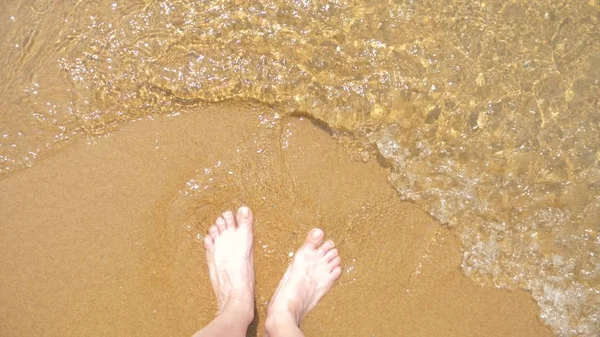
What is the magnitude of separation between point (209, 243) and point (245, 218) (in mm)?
234

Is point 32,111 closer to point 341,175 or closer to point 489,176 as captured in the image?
point 341,175

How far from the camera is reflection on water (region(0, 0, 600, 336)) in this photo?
2871 mm

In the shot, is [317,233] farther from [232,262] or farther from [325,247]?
[232,262]

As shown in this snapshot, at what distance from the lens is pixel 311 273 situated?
9.37 ft

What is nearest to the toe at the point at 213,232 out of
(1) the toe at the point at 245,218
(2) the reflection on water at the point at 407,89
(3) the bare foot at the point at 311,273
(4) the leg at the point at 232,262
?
(4) the leg at the point at 232,262

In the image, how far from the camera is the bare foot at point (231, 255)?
2797 millimetres

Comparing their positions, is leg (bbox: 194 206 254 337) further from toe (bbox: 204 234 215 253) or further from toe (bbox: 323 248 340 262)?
toe (bbox: 323 248 340 262)

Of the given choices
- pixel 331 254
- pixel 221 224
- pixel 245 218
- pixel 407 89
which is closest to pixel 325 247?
pixel 331 254

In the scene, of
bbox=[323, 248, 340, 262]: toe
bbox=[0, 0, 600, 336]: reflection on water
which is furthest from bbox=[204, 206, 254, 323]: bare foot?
bbox=[0, 0, 600, 336]: reflection on water

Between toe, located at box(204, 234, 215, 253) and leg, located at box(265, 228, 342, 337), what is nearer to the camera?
leg, located at box(265, 228, 342, 337)

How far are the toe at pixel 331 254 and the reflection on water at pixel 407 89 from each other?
494mm

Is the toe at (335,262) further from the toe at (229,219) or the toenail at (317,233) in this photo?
the toe at (229,219)

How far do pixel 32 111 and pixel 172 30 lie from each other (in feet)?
2.79

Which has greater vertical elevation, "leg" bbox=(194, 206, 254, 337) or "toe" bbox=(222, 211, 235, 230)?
"toe" bbox=(222, 211, 235, 230)
